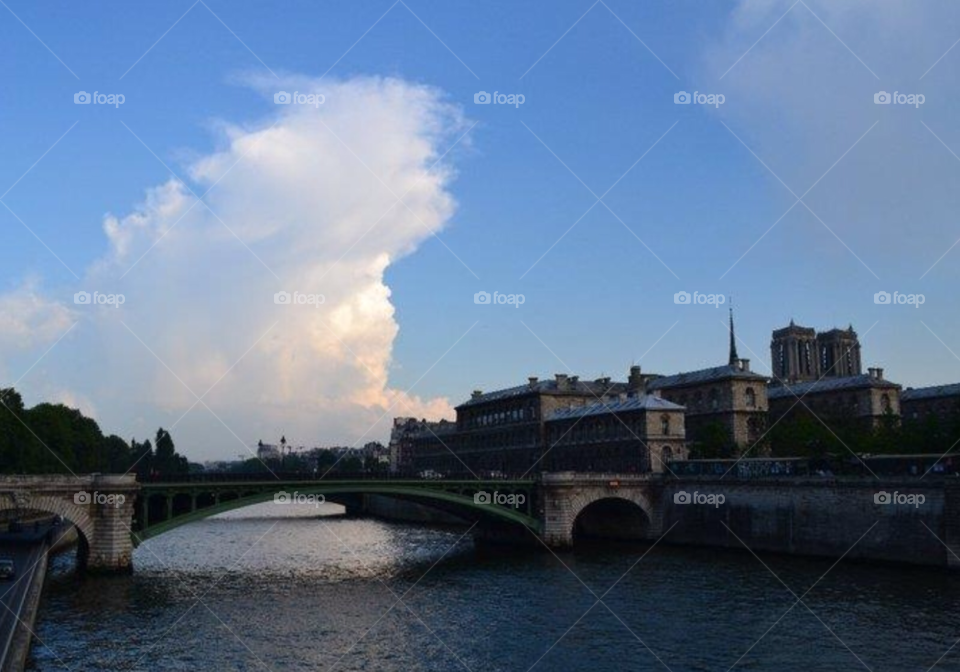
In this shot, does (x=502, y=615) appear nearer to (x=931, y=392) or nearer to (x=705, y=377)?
(x=705, y=377)

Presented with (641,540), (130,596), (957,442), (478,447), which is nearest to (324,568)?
(130,596)

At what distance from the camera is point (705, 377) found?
110 metres

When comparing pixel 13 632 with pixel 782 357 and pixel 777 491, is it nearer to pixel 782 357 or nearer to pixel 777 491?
pixel 777 491

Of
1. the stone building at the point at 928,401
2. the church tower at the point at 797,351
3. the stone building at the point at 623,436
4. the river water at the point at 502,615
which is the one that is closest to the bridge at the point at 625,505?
the river water at the point at 502,615

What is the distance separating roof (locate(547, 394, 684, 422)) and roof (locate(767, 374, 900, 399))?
29207 mm

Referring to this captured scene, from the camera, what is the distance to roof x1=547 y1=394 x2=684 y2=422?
296 feet

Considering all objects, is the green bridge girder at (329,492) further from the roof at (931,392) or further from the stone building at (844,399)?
the roof at (931,392)

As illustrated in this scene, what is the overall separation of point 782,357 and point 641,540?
355ft

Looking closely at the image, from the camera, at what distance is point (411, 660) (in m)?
35.4

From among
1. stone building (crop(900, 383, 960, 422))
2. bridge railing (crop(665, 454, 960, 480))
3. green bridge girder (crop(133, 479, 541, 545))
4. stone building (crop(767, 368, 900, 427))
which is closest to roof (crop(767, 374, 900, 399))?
stone building (crop(767, 368, 900, 427))

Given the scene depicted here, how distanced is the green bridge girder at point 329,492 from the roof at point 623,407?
20.2 metres

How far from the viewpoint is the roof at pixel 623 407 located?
296 feet

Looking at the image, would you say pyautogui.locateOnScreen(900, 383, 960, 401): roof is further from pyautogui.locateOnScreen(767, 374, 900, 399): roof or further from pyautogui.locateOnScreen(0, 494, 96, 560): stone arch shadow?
pyautogui.locateOnScreen(0, 494, 96, 560): stone arch shadow

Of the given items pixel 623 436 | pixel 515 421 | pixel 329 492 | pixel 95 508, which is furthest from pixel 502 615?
pixel 515 421
